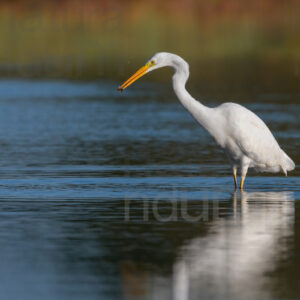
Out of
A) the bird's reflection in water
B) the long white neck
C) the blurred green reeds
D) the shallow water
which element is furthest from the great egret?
the blurred green reeds

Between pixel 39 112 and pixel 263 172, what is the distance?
34.2 ft

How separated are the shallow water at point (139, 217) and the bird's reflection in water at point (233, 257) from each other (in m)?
0.01

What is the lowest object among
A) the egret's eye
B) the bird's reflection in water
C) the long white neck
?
the bird's reflection in water

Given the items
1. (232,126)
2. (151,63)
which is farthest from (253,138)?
(151,63)

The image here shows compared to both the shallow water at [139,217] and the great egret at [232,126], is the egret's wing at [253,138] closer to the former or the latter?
the great egret at [232,126]

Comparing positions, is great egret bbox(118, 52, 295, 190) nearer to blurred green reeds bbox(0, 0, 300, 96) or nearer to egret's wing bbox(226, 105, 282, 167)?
egret's wing bbox(226, 105, 282, 167)

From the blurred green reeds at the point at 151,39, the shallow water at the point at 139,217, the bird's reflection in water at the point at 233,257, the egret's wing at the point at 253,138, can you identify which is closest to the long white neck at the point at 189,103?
the egret's wing at the point at 253,138

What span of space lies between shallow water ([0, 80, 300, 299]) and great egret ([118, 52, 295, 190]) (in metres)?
0.44

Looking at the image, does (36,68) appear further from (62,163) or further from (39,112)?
(62,163)

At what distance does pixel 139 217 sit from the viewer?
1200 cm

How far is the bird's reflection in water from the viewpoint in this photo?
27.9 feet

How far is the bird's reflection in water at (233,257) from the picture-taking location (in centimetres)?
852

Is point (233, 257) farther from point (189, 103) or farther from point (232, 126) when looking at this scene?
point (189, 103)

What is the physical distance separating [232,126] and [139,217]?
8.75ft
